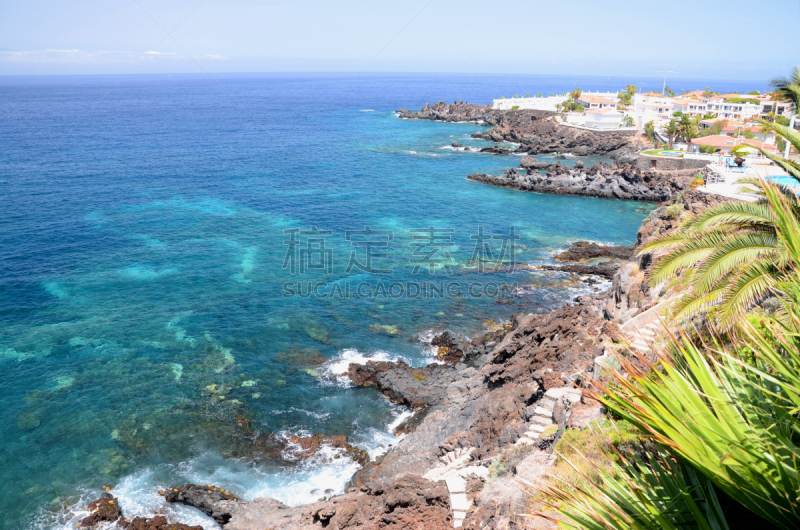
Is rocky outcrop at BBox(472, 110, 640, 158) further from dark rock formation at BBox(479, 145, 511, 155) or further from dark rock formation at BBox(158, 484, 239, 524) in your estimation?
dark rock formation at BBox(158, 484, 239, 524)

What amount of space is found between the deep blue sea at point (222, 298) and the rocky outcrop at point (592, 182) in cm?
292

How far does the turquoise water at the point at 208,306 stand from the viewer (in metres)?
22.1

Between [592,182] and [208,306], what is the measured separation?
49.5 metres

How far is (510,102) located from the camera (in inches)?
5463

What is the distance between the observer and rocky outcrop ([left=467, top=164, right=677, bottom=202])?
62406 millimetres

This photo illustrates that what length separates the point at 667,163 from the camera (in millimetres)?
69375

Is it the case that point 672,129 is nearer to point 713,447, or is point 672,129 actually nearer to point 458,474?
point 458,474

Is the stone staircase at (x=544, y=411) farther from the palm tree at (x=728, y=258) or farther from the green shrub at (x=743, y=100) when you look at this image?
the green shrub at (x=743, y=100)

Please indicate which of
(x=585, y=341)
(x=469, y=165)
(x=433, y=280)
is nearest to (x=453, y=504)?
(x=585, y=341)

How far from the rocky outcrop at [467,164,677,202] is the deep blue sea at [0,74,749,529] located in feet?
9.56

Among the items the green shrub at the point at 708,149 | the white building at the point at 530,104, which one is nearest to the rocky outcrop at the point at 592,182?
the green shrub at the point at 708,149

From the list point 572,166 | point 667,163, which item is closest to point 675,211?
point 667,163

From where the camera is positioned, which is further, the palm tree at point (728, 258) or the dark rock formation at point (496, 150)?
the dark rock formation at point (496, 150)

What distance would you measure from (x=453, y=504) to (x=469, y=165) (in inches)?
2759
